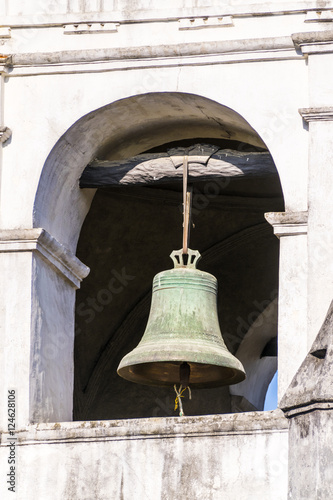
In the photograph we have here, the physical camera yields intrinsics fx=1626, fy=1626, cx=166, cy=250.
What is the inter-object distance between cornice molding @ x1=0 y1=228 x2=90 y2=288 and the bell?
60 centimetres

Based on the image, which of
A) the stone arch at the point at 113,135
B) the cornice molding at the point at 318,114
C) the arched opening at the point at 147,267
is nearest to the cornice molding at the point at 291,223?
the cornice molding at the point at 318,114

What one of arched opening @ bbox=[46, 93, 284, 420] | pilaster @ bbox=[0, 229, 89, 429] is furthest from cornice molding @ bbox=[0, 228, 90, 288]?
arched opening @ bbox=[46, 93, 284, 420]

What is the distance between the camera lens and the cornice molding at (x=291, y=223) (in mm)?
8656

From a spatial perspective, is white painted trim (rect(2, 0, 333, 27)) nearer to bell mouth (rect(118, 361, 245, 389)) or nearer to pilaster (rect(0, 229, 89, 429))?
pilaster (rect(0, 229, 89, 429))

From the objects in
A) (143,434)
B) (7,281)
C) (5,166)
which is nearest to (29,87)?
(5,166)

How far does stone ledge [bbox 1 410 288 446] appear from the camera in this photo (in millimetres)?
8242

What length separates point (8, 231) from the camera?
8.96 m

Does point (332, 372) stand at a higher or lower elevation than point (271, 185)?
lower

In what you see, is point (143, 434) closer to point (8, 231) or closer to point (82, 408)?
point (8, 231)

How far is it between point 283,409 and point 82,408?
509 centimetres

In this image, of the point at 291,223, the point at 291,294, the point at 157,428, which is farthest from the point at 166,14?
the point at 157,428

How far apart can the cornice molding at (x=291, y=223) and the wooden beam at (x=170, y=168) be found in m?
0.53

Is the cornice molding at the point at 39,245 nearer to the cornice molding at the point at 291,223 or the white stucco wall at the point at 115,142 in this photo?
the white stucco wall at the point at 115,142

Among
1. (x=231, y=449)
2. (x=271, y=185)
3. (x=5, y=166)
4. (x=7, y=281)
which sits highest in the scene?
(x=271, y=185)
